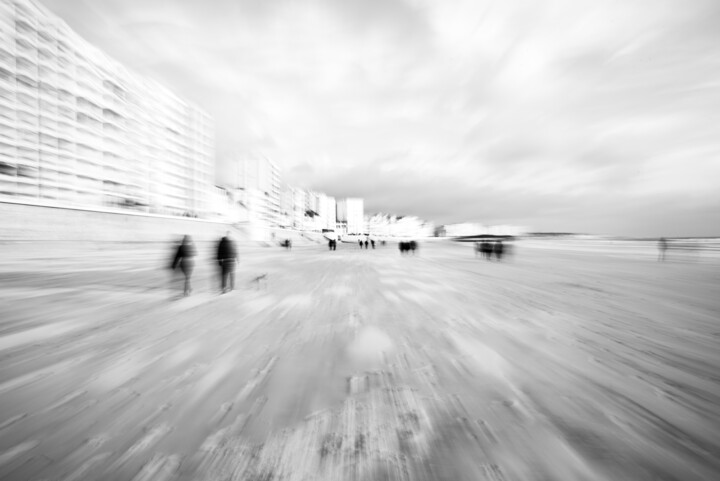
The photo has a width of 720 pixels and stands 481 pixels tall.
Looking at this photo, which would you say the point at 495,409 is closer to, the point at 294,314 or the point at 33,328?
the point at 294,314

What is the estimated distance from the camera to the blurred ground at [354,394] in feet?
6.74

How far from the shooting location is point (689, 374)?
Answer: 3.58 meters

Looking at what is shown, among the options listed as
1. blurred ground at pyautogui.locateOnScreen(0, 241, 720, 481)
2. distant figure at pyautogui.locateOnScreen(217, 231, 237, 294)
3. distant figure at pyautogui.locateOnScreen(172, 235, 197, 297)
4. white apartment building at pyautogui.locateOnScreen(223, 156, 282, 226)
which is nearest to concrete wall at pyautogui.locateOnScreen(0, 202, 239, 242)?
distant figure at pyautogui.locateOnScreen(172, 235, 197, 297)

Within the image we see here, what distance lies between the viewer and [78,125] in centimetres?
5650

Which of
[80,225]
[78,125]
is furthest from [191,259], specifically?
[78,125]

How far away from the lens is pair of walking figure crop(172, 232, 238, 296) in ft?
26.1

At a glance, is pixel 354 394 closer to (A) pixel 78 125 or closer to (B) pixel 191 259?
(B) pixel 191 259

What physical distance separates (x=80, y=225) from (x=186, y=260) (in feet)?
94.2

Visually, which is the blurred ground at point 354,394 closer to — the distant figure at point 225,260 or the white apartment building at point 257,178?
the distant figure at point 225,260

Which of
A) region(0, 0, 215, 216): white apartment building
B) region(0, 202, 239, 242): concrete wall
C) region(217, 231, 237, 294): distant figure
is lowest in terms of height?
region(217, 231, 237, 294): distant figure

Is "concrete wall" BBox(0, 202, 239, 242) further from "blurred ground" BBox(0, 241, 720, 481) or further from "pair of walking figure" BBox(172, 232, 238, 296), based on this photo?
"blurred ground" BBox(0, 241, 720, 481)

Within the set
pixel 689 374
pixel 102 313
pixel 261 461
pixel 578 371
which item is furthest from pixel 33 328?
pixel 689 374

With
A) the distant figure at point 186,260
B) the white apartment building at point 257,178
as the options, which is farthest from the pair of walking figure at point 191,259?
the white apartment building at point 257,178

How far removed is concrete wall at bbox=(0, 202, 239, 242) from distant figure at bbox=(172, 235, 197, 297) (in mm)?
25380
